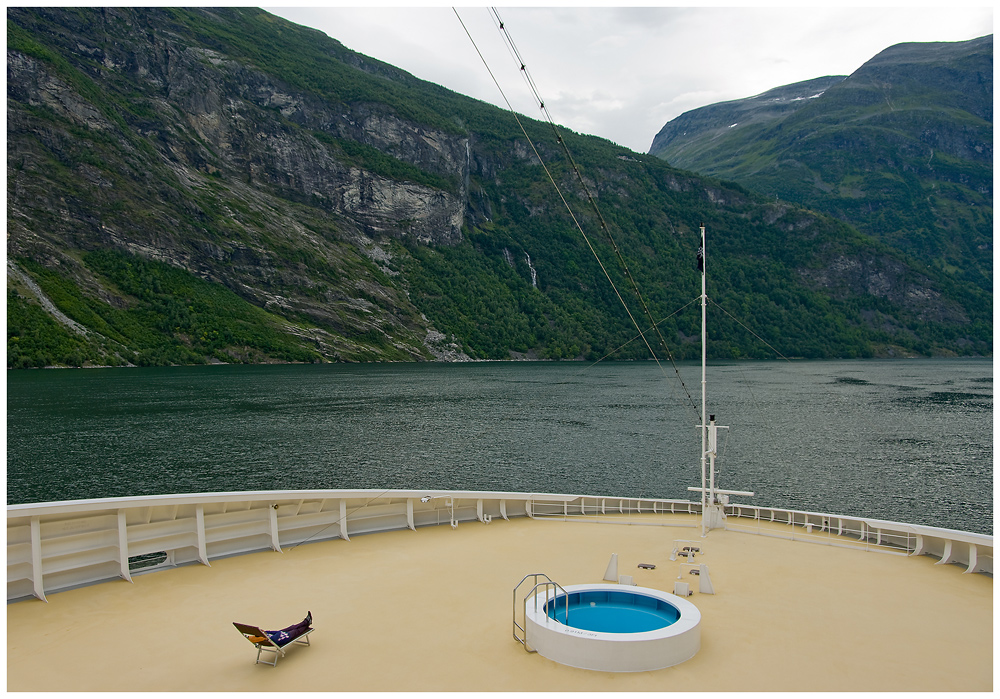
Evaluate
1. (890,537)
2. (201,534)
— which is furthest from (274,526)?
(890,537)

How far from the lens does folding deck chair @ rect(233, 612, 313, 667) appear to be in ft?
24.9

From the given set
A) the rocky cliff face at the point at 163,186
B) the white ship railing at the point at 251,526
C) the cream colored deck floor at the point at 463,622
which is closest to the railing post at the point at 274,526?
the white ship railing at the point at 251,526

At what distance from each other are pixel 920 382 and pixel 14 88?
7813 inches

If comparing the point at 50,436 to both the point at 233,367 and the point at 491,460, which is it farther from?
the point at 233,367

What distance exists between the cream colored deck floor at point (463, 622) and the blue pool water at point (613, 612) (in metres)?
0.64

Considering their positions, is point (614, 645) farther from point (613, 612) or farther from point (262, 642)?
point (262, 642)

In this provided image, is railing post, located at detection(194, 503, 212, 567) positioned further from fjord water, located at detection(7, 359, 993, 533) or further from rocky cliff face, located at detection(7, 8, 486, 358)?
rocky cliff face, located at detection(7, 8, 486, 358)

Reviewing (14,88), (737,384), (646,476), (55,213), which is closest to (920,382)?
(737,384)

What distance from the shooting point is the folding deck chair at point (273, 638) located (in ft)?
24.9

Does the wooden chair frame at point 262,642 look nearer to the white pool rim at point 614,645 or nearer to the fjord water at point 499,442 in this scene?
the white pool rim at point 614,645

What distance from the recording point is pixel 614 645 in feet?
24.6

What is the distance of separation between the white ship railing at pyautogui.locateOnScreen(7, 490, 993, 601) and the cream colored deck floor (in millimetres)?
371

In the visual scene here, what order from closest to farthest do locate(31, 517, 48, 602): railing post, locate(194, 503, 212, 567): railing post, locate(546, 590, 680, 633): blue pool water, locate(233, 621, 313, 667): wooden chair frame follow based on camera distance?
locate(233, 621, 313, 667): wooden chair frame, locate(546, 590, 680, 633): blue pool water, locate(31, 517, 48, 602): railing post, locate(194, 503, 212, 567): railing post

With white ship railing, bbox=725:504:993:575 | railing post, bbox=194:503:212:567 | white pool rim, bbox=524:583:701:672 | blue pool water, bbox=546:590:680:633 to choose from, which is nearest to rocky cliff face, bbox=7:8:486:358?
railing post, bbox=194:503:212:567
